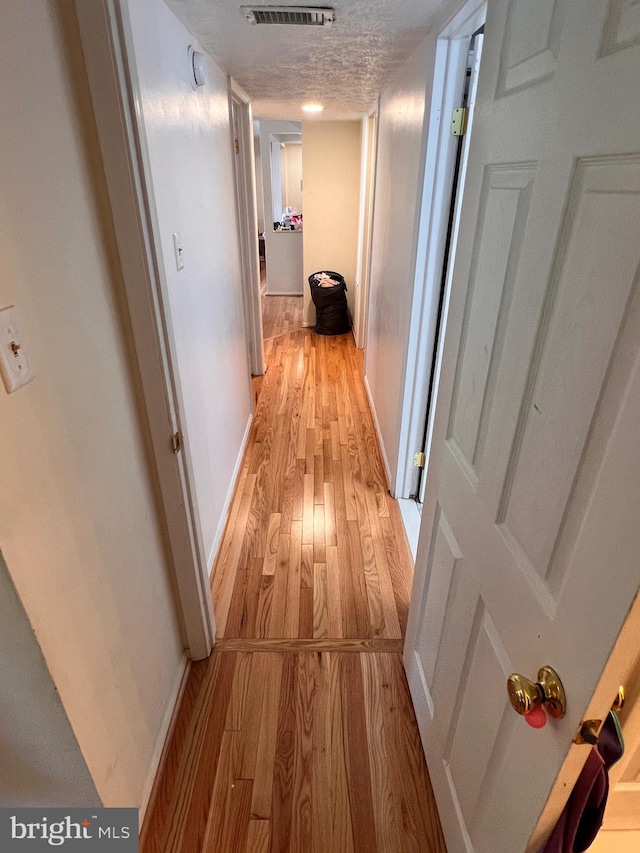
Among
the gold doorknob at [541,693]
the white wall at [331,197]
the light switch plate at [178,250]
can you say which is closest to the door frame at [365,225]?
the white wall at [331,197]

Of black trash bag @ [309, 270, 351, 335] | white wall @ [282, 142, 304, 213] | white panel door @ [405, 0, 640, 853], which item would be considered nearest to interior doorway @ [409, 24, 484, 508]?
white panel door @ [405, 0, 640, 853]

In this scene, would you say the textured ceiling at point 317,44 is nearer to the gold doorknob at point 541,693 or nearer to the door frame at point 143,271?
the door frame at point 143,271

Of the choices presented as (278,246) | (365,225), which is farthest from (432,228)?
(278,246)

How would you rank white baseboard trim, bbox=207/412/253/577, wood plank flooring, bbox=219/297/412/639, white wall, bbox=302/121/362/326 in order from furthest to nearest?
white wall, bbox=302/121/362/326 → white baseboard trim, bbox=207/412/253/577 → wood plank flooring, bbox=219/297/412/639

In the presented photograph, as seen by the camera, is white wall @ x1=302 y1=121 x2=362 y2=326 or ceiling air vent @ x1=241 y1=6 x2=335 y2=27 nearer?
ceiling air vent @ x1=241 y1=6 x2=335 y2=27

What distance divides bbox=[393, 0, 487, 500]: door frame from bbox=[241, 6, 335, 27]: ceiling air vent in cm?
40

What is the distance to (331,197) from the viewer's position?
475 centimetres

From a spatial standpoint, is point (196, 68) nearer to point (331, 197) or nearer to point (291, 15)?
point (291, 15)

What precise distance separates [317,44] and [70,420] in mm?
1763

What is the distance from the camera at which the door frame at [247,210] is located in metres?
2.84

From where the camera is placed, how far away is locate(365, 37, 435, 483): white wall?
1.93m

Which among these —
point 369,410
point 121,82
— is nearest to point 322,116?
point 369,410

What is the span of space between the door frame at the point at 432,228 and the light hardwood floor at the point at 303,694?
0.50 m

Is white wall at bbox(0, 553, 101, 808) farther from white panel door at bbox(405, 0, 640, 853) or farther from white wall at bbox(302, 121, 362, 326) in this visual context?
white wall at bbox(302, 121, 362, 326)
